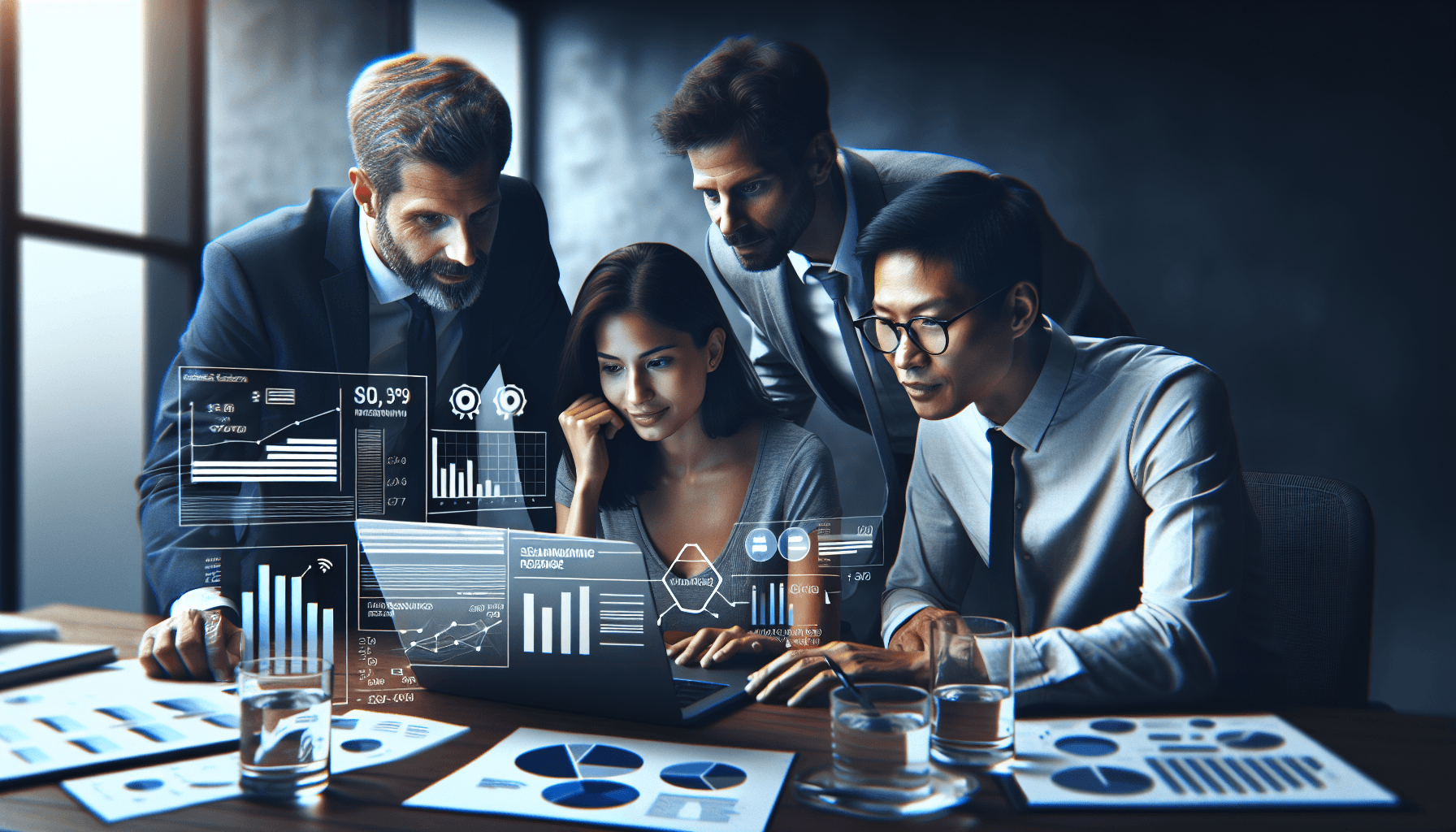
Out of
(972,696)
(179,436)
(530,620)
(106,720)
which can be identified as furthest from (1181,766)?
(179,436)

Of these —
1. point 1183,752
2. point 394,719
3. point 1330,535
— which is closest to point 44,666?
point 394,719

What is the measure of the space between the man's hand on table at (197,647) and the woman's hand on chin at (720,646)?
65 centimetres

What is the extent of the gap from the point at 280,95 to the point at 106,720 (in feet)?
4.47

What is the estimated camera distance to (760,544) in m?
1.33

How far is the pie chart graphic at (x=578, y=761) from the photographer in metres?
0.94

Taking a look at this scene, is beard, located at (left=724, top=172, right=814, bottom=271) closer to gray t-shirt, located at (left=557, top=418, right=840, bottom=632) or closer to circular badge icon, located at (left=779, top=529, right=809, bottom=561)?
gray t-shirt, located at (left=557, top=418, right=840, bottom=632)

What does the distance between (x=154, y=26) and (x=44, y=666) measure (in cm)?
202

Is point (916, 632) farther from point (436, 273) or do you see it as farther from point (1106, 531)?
point (436, 273)

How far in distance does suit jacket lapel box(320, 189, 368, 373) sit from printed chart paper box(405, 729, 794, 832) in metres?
0.65

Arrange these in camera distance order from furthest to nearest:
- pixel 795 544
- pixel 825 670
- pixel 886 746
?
pixel 795 544 < pixel 825 670 < pixel 886 746

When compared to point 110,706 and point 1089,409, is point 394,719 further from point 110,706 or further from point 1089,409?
point 1089,409

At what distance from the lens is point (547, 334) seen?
4.50ft

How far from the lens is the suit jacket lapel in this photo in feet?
4.41

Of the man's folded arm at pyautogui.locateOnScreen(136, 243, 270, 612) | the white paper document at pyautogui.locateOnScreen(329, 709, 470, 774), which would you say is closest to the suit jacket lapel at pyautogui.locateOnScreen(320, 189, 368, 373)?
the man's folded arm at pyautogui.locateOnScreen(136, 243, 270, 612)
